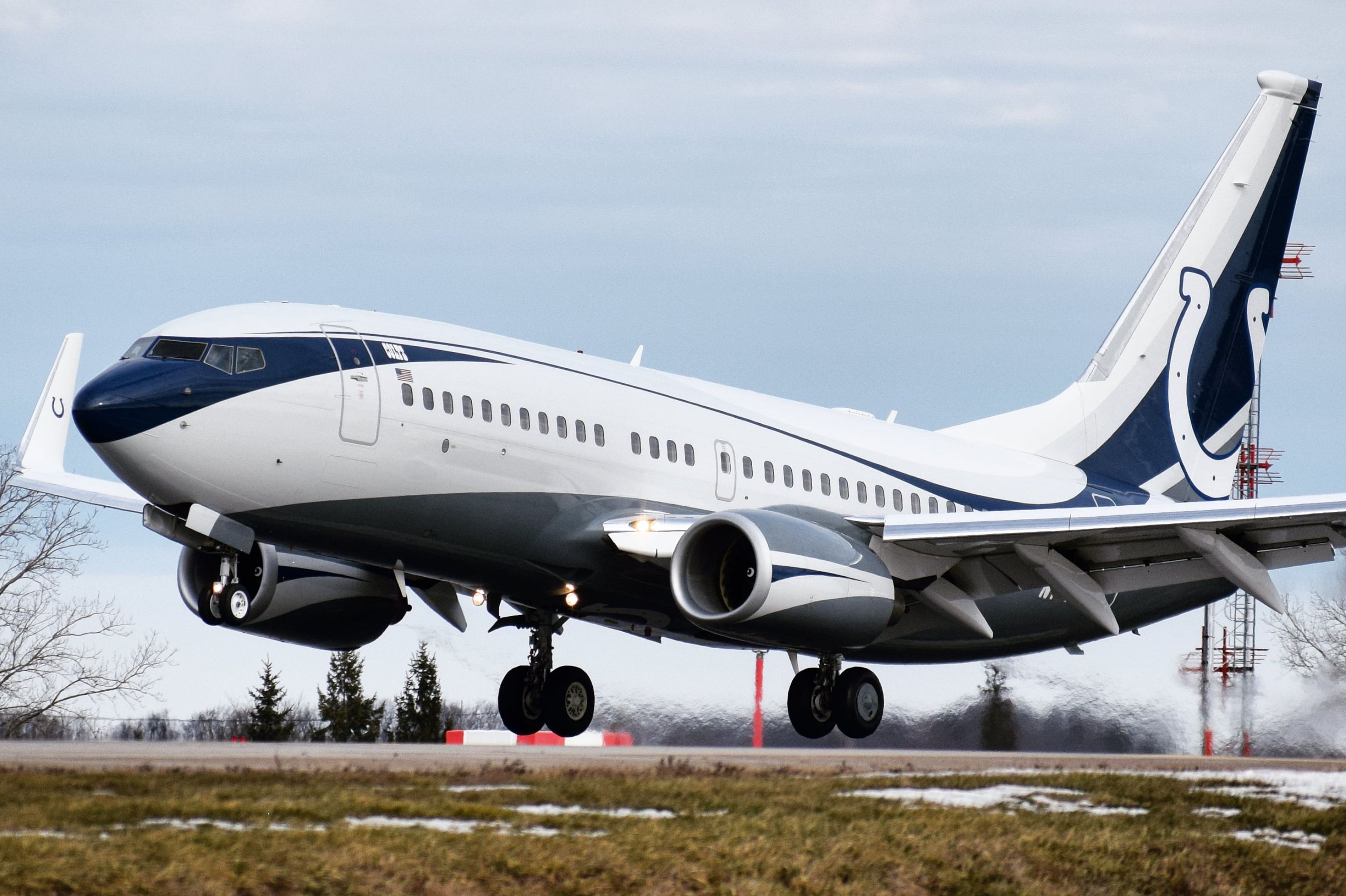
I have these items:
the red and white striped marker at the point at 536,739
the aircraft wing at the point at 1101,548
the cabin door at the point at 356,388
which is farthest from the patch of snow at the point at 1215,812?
the red and white striped marker at the point at 536,739

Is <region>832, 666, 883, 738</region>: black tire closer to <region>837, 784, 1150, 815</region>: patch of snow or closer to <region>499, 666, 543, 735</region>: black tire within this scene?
<region>499, 666, 543, 735</region>: black tire

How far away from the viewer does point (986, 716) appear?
33.8 m

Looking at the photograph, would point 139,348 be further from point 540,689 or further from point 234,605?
point 540,689

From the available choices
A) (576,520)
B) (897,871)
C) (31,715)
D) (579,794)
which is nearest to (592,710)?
(576,520)

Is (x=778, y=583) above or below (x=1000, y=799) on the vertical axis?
above

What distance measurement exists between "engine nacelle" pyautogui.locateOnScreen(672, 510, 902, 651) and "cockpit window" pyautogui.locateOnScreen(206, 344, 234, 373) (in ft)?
20.5

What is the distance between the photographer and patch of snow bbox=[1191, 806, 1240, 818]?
645 inches

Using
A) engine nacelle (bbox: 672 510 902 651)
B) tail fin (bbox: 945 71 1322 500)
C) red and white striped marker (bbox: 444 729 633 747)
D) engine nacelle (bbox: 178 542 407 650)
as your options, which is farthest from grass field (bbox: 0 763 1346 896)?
tail fin (bbox: 945 71 1322 500)

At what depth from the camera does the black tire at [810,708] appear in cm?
2648

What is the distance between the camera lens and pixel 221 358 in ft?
67.5

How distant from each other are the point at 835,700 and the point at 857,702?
0.35m

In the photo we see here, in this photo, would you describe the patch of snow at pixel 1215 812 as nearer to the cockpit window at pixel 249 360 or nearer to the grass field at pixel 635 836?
the grass field at pixel 635 836

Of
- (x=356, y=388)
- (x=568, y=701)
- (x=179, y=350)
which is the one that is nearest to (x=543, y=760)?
(x=356, y=388)

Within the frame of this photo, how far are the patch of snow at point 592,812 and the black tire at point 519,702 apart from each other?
12085 millimetres
